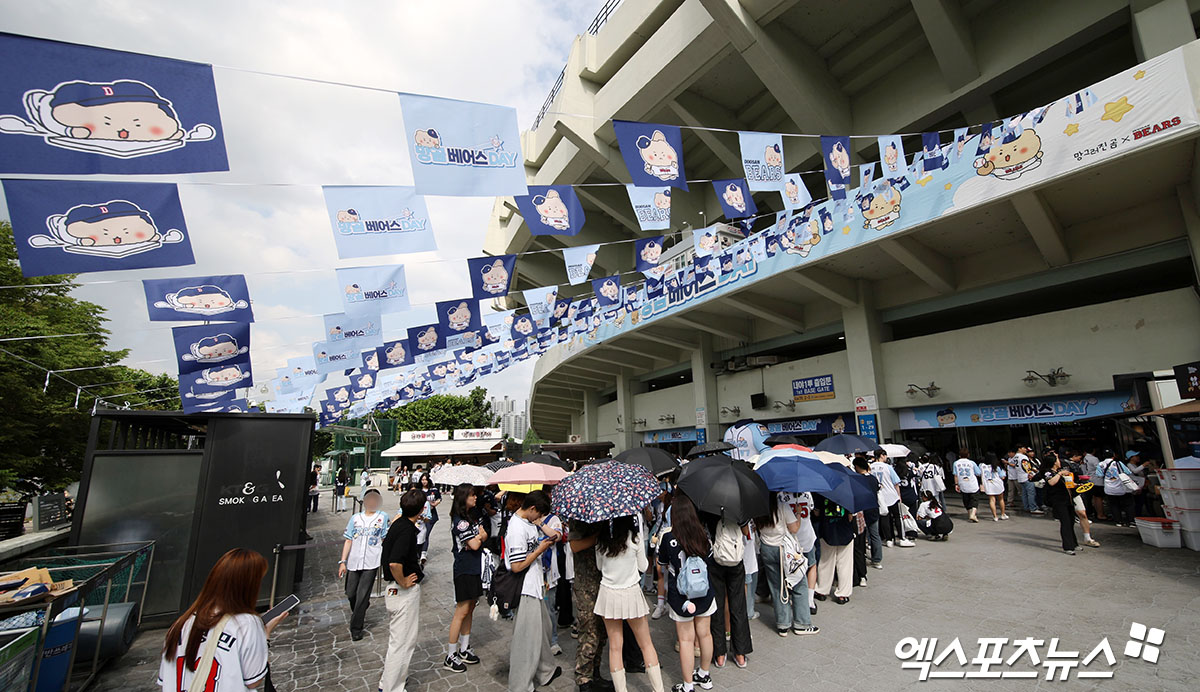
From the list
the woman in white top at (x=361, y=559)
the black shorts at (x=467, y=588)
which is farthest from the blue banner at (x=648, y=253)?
the black shorts at (x=467, y=588)

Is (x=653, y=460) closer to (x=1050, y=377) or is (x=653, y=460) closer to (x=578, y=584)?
(x=578, y=584)

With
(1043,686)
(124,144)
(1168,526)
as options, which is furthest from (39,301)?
(1168,526)

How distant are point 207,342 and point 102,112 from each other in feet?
17.2

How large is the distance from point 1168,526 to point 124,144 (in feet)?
46.9

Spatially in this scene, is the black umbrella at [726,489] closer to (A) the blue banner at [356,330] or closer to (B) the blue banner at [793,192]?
(B) the blue banner at [793,192]

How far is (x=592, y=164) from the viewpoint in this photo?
59.0ft

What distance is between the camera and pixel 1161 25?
8.71 meters

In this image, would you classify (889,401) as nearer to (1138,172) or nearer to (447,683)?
(1138,172)

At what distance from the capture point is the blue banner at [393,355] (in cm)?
1224

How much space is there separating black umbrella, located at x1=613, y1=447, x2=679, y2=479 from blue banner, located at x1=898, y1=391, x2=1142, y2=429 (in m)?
10.1

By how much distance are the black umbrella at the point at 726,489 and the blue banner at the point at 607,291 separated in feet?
24.9

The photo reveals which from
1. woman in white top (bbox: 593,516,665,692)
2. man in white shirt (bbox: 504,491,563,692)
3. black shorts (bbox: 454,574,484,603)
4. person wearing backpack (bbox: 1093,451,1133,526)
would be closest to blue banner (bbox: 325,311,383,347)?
black shorts (bbox: 454,574,484,603)

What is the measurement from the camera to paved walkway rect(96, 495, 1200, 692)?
4047 mm

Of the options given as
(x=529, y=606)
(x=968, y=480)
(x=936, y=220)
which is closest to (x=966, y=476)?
(x=968, y=480)
